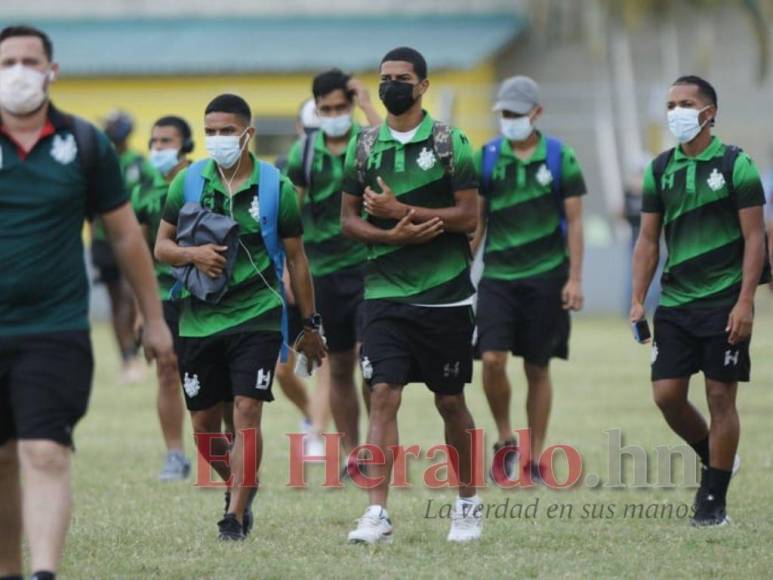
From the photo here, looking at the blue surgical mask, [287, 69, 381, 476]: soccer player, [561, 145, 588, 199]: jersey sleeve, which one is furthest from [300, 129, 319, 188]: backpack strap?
[561, 145, 588, 199]: jersey sleeve

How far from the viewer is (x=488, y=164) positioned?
1205 centimetres

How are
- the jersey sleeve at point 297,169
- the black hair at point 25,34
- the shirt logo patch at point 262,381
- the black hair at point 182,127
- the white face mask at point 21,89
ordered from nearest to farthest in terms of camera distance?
the white face mask at point 21,89 < the black hair at point 25,34 < the shirt logo patch at point 262,381 < the black hair at point 182,127 < the jersey sleeve at point 297,169

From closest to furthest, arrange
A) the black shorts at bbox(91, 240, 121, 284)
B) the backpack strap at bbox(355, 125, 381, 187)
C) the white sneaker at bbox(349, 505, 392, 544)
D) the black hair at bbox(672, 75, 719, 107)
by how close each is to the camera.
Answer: the white sneaker at bbox(349, 505, 392, 544), the backpack strap at bbox(355, 125, 381, 187), the black hair at bbox(672, 75, 719, 107), the black shorts at bbox(91, 240, 121, 284)

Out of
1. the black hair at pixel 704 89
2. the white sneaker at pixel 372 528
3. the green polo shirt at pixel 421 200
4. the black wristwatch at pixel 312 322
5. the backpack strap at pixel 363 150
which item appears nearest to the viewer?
the white sneaker at pixel 372 528

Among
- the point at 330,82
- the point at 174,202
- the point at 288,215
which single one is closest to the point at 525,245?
the point at 330,82

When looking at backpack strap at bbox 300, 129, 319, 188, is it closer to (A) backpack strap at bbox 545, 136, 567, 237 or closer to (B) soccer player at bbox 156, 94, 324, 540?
(A) backpack strap at bbox 545, 136, 567, 237

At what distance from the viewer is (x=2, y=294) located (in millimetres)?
7012

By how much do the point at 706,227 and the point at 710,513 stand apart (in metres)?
1.55

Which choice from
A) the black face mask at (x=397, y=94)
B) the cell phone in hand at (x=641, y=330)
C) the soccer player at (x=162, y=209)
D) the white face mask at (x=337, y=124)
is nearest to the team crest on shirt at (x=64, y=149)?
the black face mask at (x=397, y=94)

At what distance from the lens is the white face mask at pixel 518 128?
11.9 metres

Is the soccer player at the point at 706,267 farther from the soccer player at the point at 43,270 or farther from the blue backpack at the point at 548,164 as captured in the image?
the soccer player at the point at 43,270

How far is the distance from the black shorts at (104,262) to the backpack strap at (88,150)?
11679mm

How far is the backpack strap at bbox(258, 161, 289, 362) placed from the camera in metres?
9.24

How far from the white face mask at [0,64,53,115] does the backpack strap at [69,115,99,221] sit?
22 centimetres
